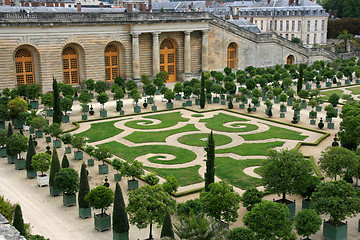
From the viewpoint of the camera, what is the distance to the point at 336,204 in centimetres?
2683

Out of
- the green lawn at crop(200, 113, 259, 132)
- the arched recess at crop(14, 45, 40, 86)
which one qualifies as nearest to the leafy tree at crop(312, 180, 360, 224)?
the green lawn at crop(200, 113, 259, 132)

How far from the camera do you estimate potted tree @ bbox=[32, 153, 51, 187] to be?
34906mm

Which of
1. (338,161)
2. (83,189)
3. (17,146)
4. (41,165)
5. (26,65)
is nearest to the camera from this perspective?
(83,189)

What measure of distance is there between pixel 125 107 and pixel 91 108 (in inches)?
200

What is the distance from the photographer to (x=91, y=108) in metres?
55.4

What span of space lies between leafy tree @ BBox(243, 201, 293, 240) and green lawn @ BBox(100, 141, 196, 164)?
576 inches

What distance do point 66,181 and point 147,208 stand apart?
746 cm

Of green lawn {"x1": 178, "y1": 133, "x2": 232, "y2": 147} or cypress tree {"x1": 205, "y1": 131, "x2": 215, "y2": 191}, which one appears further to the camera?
green lawn {"x1": 178, "y1": 133, "x2": 232, "y2": 147}

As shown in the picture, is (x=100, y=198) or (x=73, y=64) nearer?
(x=100, y=198)

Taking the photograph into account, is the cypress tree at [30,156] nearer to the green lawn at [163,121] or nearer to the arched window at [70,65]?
the green lawn at [163,121]

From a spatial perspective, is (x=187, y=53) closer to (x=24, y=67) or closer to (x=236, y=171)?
(x=24, y=67)

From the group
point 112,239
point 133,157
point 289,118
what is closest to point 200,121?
point 289,118

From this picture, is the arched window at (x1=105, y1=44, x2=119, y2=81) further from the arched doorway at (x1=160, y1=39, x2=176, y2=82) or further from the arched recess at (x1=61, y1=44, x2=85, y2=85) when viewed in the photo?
the arched doorway at (x1=160, y1=39, x2=176, y2=82)

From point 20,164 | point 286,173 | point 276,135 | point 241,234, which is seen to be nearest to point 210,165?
point 286,173
